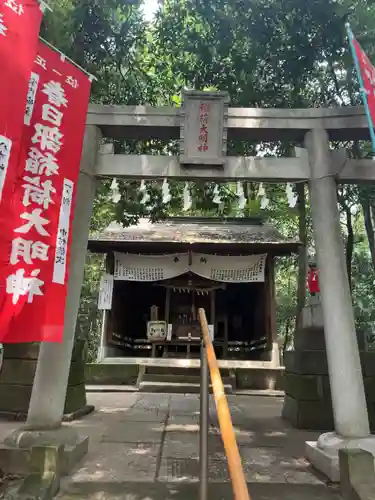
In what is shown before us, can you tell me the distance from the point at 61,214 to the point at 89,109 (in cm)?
156

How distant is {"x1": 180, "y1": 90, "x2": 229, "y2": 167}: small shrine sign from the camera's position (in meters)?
4.83

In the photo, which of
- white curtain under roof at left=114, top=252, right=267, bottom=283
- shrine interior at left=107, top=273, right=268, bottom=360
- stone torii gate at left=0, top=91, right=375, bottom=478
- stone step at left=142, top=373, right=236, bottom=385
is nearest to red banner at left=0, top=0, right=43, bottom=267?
stone torii gate at left=0, top=91, right=375, bottom=478

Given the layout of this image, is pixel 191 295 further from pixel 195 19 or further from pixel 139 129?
pixel 139 129

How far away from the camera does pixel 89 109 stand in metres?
4.96

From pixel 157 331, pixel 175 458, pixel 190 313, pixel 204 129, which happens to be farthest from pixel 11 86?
pixel 190 313

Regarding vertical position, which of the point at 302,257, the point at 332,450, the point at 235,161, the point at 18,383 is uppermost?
the point at 302,257

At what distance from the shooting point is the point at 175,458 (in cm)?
442

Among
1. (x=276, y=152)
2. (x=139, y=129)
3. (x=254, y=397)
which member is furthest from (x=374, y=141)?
(x=254, y=397)

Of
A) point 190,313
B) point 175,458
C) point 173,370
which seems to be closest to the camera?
point 175,458

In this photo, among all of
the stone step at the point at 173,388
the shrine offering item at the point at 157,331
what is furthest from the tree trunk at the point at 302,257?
the shrine offering item at the point at 157,331

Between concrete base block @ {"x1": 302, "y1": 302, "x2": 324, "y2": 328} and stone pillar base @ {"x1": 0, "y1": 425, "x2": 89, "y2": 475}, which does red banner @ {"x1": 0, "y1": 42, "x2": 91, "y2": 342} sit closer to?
stone pillar base @ {"x1": 0, "y1": 425, "x2": 89, "y2": 475}

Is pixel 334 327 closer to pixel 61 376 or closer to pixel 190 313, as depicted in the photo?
pixel 61 376

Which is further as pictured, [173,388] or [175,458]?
[173,388]

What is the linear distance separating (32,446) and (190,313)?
10.7 meters
